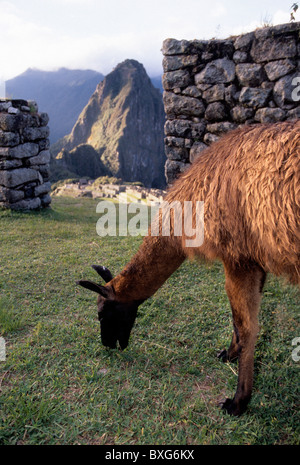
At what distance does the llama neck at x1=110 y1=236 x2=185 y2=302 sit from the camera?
250cm

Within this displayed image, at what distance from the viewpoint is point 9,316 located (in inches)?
127

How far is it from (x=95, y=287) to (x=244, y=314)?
3.80 ft

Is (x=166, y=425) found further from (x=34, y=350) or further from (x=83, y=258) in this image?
(x=83, y=258)

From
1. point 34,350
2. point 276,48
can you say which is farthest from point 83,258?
point 276,48

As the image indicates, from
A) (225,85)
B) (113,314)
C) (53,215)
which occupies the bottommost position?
(53,215)

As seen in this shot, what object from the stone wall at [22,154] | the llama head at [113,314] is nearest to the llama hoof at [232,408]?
the llama head at [113,314]

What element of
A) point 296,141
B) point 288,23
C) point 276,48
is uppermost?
point 288,23

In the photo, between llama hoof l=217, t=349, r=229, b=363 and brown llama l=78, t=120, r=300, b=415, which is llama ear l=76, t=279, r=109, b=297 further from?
llama hoof l=217, t=349, r=229, b=363

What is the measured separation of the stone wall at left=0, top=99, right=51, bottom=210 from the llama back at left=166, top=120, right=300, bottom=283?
6.66 metres

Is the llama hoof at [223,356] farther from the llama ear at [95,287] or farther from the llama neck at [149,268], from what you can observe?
the llama ear at [95,287]

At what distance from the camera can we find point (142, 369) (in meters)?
2.62

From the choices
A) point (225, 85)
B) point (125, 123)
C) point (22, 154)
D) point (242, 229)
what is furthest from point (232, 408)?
point (125, 123)

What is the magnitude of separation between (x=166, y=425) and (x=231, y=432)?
414 millimetres

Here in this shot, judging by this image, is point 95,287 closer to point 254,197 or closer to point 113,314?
point 113,314
